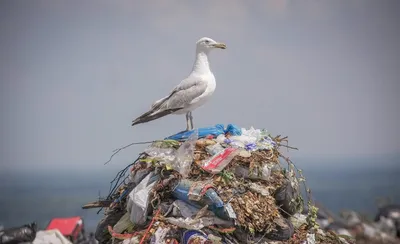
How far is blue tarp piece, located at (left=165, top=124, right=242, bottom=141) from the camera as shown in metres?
5.00

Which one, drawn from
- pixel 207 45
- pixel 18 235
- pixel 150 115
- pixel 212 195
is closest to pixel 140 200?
pixel 212 195

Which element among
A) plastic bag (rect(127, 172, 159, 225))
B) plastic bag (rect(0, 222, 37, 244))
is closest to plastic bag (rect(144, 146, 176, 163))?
plastic bag (rect(127, 172, 159, 225))

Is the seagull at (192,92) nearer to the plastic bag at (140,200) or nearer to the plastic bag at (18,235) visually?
the plastic bag at (140,200)

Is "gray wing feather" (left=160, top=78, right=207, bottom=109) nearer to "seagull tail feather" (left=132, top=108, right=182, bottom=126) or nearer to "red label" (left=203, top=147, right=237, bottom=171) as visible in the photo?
"seagull tail feather" (left=132, top=108, right=182, bottom=126)

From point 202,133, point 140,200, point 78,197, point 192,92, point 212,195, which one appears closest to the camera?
point 212,195

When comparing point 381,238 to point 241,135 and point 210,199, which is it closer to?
point 241,135

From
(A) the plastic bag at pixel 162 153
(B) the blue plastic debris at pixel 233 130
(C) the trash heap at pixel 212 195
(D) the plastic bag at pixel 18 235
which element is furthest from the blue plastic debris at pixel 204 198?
(D) the plastic bag at pixel 18 235

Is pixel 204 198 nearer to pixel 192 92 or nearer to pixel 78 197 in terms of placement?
pixel 192 92

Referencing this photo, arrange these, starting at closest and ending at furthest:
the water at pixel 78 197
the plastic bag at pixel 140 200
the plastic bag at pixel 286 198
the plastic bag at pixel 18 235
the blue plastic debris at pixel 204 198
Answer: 1. the blue plastic debris at pixel 204 198
2. the plastic bag at pixel 140 200
3. the plastic bag at pixel 286 198
4. the plastic bag at pixel 18 235
5. the water at pixel 78 197

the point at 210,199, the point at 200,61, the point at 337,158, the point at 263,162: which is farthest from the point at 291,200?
the point at 337,158

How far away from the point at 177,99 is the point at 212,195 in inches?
50.4

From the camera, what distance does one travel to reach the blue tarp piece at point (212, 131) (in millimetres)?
5004

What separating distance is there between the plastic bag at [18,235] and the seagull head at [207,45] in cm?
401

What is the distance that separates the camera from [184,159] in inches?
182
